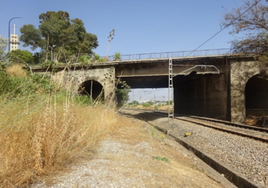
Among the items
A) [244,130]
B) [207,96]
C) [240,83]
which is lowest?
[244,130]

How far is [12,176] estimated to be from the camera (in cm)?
284

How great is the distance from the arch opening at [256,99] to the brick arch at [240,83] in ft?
3.12

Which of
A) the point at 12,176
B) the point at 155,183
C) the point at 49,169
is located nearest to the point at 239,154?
the point at 155,183

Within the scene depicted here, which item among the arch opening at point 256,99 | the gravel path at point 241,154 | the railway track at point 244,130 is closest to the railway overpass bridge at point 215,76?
the arch opening at point 256,99

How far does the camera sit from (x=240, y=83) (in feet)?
64.6

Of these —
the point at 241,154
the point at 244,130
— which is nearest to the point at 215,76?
the point at 244,130

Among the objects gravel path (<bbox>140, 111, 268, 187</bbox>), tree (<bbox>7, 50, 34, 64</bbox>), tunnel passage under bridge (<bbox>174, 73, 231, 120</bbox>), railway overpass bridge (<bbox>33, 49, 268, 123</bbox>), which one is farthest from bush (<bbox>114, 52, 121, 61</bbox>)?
gravel path (<bbox>140, 111, 268, 187</bbox>)

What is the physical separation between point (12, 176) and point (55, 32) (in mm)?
39724

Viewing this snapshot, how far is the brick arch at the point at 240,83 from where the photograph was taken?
19.4 metres

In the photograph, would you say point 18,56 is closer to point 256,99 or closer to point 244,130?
point 244,130

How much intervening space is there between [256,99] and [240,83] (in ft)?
15.1

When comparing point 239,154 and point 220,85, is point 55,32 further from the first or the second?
point 239,154

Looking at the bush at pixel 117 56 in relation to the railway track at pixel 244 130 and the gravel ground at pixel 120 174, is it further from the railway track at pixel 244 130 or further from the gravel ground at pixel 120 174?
the gravel ground at pixel 120 174

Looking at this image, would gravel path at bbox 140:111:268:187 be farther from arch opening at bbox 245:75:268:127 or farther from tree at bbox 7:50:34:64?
arch opening at bbox 245:75:268:127
